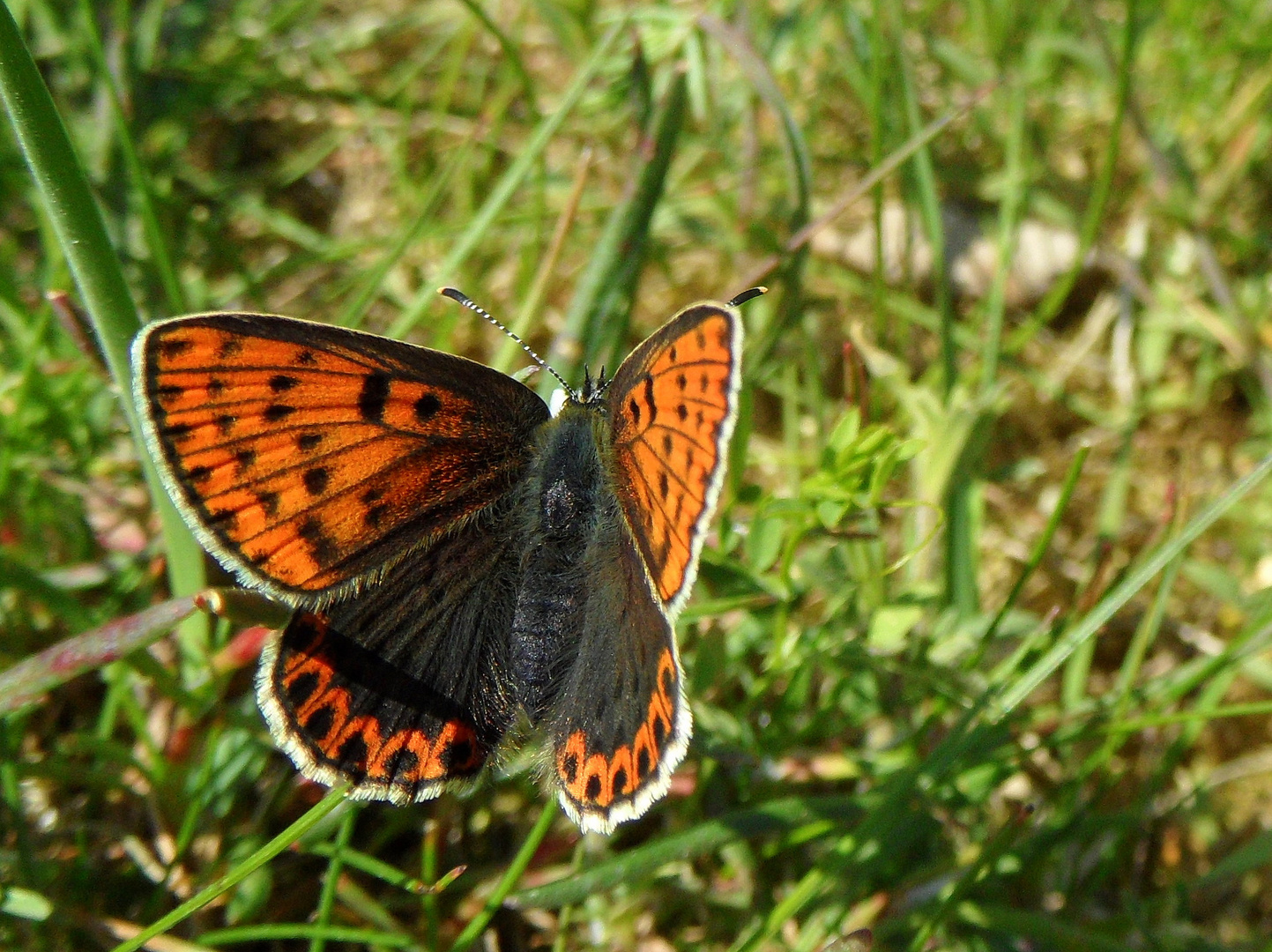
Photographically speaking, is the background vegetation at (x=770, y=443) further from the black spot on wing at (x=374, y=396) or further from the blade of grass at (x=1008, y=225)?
the black spot on wing at (x=374, y=396)

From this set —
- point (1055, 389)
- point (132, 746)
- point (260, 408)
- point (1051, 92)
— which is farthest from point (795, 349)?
point (132, 746)

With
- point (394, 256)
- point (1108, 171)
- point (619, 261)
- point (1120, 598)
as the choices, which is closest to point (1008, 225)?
point (1108, 171)

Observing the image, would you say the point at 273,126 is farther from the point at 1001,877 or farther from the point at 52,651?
the point at 1001,877

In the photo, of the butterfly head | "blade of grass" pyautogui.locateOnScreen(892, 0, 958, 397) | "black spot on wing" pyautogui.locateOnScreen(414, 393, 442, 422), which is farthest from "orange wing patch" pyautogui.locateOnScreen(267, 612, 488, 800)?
"blade of grass" pyautogui.locateOnScreen(892, 0, 958, 397)

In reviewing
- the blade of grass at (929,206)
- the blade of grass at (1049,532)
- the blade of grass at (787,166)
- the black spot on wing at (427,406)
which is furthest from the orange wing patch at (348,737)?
the blade of grass at (929,206)

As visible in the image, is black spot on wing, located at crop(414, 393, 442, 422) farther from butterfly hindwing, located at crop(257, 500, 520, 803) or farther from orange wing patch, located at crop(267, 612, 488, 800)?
orange wing patch, located at crop(267, 612, 488, 800)

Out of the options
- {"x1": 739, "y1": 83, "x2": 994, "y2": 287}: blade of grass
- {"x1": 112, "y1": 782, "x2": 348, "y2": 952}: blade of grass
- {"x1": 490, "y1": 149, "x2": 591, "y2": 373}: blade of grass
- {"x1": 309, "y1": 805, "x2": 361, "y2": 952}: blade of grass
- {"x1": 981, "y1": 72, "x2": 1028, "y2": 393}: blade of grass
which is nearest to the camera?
{"x1": 112, "y1": 782, "x2": 348, "y2": 952}: blade of grass
